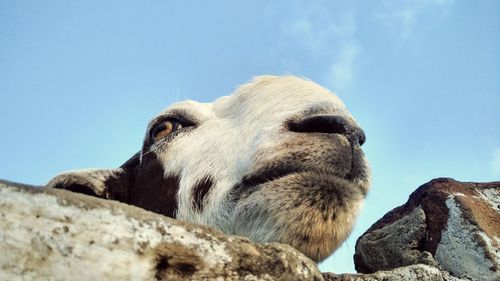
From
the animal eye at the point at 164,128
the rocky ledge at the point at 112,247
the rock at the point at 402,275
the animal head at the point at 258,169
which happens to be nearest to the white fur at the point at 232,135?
the animal head at the point at 258,169

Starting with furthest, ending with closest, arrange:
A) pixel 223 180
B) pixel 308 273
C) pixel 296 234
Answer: pixel 223 180, pixel 296 234, pixel 308 273

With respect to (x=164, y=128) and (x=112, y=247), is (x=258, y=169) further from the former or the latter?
(x=112, y=247)

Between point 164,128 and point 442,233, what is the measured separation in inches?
92.1

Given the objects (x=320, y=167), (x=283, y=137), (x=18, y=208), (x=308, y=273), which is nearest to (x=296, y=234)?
(x=320, y=167)

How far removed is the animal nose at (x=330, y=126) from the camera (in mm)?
3572

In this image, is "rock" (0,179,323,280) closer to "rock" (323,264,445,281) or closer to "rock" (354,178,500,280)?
"rock" (323,264,445,281)

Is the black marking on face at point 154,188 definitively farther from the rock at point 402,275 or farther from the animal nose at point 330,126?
the rock at point 402,275

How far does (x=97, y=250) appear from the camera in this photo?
1762mm

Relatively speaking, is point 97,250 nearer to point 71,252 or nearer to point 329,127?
point 71,252

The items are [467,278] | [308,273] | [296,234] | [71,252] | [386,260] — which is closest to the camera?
[71,252]

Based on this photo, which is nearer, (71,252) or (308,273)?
(71,252)

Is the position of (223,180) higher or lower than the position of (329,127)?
lower

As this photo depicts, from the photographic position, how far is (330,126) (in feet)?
11.8

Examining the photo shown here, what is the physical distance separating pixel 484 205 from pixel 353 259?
1.05m
